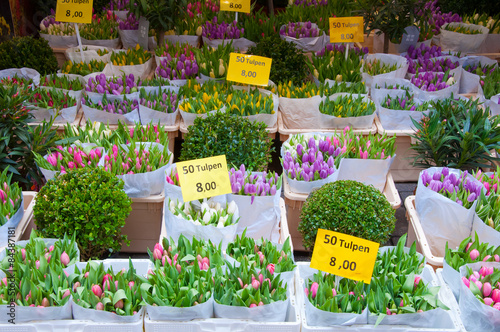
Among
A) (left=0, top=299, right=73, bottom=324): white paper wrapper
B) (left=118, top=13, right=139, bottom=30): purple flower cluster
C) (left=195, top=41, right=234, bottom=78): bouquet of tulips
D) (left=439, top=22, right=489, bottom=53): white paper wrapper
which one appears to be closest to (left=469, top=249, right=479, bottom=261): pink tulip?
(left=0, top=299, right=73, bottom=324): white paper wrapper

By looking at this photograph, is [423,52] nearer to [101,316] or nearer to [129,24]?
[129,24]

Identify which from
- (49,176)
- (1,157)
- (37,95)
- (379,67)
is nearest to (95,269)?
(49,176)

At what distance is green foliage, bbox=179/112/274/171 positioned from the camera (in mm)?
2896

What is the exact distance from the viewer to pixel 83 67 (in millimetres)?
4023

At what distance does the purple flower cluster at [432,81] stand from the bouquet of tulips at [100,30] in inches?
110

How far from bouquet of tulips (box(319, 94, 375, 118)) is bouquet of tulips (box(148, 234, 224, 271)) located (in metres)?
1.54

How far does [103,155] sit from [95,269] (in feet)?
3.03

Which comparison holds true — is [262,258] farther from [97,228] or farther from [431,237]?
[431,237]

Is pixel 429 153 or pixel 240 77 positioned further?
pixel 240 77

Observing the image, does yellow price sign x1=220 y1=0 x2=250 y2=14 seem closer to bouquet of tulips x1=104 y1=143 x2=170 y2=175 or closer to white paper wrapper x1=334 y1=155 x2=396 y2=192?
bouquet of tulips x1=104 y1=143 x2=170 y2=175

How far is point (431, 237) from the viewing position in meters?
2.62

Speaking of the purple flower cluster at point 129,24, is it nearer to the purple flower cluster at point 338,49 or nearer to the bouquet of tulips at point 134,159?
the purple flower cluster at point 338,49

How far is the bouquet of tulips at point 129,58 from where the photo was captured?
4.17m

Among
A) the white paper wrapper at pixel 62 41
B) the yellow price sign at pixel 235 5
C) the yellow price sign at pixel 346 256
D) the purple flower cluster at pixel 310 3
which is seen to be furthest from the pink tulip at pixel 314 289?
the purple flower cluster at pixel 310 3
